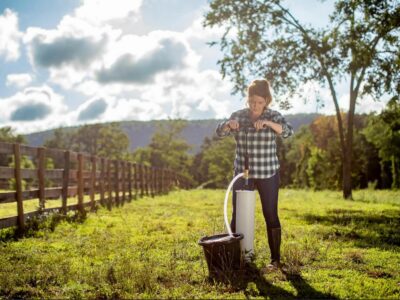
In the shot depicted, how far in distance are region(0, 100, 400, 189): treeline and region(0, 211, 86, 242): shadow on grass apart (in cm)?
1509

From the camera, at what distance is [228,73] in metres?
18.0

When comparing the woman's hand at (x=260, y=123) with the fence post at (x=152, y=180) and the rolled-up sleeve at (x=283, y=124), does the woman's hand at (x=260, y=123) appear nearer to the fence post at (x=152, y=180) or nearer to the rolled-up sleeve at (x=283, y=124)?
the rolled-up sleeve at (x=283, y=124)

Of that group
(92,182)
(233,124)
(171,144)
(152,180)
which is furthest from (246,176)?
(171,144)

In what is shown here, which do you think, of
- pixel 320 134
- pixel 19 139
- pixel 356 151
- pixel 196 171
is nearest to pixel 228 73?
pixel 356 151

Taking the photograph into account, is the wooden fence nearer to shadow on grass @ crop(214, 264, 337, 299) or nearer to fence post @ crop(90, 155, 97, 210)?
fence post @ crop(90, 155, 97, 210)

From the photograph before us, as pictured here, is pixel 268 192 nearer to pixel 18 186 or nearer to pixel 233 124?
pixel 233 124

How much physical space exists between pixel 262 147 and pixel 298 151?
7921 cm

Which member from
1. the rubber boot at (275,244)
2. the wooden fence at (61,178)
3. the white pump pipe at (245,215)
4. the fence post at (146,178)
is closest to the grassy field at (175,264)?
the rubber boot at (275,244)

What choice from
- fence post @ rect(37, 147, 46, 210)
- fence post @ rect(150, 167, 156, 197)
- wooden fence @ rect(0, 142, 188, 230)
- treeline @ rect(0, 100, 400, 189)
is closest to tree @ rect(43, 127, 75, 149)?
treeline @ rect(0, 100, 400, 189)

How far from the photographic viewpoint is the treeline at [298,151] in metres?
46.9

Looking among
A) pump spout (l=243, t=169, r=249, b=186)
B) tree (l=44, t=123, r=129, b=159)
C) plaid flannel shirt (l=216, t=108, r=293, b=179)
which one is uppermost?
tree (l=44, t=123, r=129, b=159)

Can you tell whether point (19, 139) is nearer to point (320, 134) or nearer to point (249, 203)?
point (320, 134)

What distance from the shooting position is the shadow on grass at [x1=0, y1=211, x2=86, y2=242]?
7953mm

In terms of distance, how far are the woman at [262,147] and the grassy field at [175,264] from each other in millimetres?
601
